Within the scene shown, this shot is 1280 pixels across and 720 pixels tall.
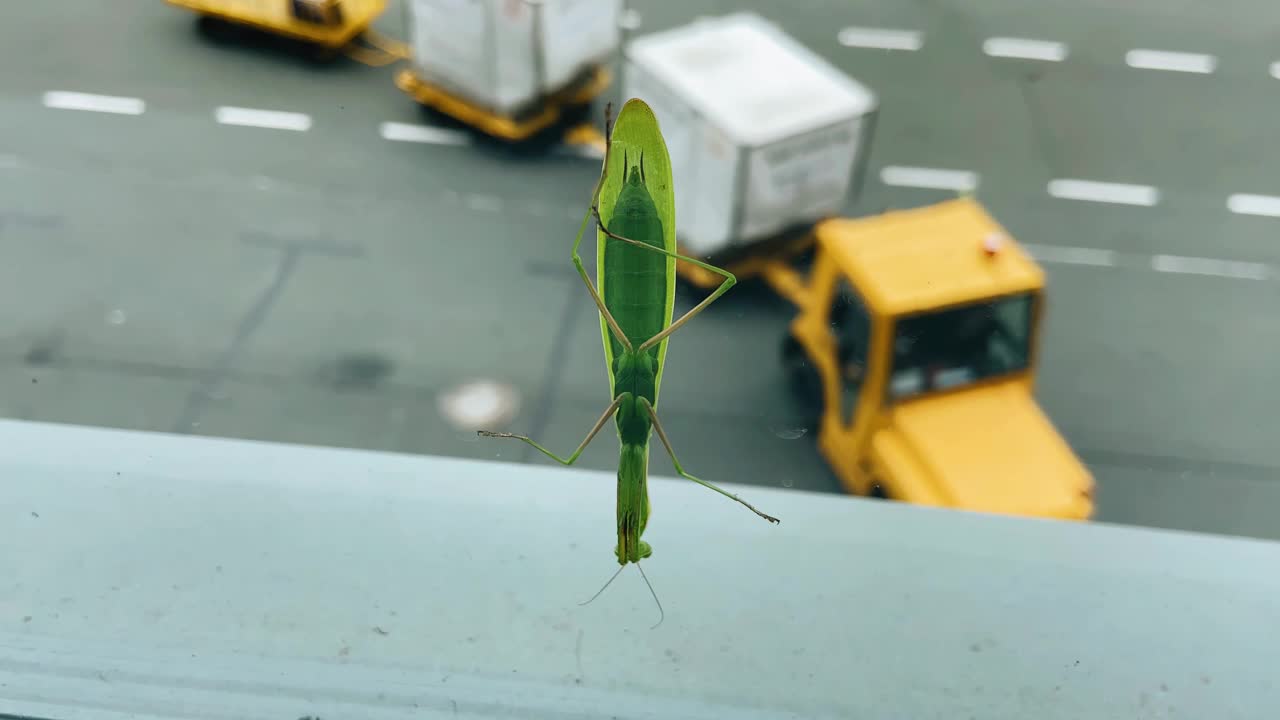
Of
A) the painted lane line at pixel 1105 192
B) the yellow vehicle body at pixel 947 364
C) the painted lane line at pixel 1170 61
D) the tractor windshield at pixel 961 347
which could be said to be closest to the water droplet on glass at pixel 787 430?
the yellow vehicle body at pixel 947 364

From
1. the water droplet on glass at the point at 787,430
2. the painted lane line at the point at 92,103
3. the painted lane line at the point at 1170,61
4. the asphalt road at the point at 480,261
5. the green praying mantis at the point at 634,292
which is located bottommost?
the water droplet on glass at the point at 787,430

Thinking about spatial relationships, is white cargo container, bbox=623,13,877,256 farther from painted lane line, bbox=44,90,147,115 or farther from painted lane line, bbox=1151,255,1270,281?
painted lane line, bbox=44,90,147,115

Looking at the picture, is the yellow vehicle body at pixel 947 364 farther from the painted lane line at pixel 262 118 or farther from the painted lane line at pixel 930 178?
the painted lane line at pixel 262 118

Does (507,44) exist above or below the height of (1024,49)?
above

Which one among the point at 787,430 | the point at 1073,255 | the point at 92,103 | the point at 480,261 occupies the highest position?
the point at 92,103

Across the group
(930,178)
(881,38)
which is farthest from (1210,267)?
(881,38)

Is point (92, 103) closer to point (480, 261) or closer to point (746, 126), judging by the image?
point (480, 261)

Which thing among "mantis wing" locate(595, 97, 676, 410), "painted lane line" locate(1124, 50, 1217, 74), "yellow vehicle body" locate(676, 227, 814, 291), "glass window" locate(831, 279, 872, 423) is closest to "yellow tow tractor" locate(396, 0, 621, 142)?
"yellow vehicle body" locate(676, 227, 814, 291)
